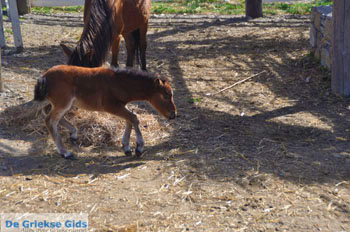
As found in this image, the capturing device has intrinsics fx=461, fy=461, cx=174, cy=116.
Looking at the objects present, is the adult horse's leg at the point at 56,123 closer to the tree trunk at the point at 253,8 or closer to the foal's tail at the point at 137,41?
the foal's tail at the point at 137,41

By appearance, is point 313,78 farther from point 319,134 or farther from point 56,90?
point 56,90

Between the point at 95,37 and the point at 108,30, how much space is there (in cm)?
29

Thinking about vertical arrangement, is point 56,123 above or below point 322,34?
below

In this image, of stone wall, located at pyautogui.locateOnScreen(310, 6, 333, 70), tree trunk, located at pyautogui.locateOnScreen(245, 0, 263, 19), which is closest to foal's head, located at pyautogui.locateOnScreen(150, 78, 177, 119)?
stone wall, located at pyautogui.locateOnScreen(310, 6, 333, 70)

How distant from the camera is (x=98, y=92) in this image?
4.43 m

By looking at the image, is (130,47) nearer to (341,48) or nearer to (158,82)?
(158,82)

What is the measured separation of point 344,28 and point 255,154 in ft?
8.77

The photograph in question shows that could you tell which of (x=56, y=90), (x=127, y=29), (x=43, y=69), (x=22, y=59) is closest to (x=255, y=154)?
(x=56, y=90)

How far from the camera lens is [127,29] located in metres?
7.11

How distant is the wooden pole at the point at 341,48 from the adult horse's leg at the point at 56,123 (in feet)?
12.4

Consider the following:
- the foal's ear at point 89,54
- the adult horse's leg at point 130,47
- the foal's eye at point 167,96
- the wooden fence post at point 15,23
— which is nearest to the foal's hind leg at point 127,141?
the foal's eye at point 167,96

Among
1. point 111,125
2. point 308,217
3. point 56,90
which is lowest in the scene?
point 308,217

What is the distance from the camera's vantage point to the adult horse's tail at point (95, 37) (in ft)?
16.6

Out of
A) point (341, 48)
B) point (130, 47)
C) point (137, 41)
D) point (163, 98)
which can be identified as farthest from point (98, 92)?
point (341, 48)
